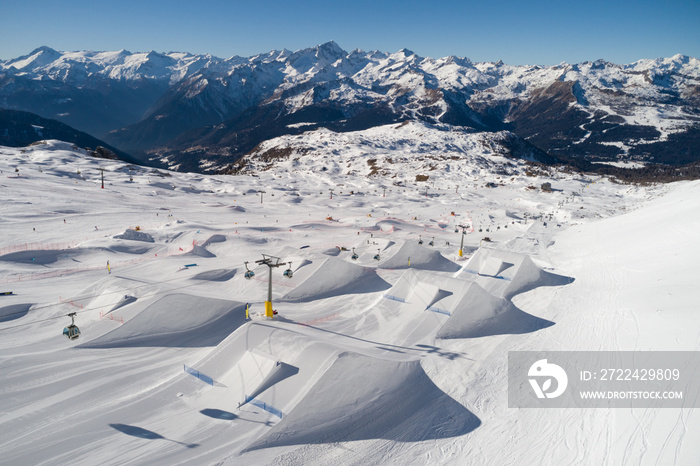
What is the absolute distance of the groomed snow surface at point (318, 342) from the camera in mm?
16078

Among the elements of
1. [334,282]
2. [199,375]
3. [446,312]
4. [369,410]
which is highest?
[334,282]

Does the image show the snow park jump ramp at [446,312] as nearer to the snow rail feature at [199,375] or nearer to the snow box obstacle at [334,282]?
the snow box obstacle at [334,282]

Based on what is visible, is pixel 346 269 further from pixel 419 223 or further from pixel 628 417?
pixel 419 223

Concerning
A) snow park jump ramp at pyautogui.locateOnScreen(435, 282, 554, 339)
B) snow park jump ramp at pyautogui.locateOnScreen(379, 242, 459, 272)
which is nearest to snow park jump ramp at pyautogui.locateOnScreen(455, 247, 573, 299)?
snow park jump ramp at pyautogui.locateOnScreen(379, 242, 459, 272)

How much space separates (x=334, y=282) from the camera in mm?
35250

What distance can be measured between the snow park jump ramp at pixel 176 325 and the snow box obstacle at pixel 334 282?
7352 millimetres

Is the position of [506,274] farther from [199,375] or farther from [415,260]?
[199,375]

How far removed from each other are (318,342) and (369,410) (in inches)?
177

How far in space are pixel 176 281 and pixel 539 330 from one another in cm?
3334

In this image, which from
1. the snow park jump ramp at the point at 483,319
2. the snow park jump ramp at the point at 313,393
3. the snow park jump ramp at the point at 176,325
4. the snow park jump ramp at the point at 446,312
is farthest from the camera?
the snow park jump ramp at the point at 446,312

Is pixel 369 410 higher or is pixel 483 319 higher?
pixel 483 319

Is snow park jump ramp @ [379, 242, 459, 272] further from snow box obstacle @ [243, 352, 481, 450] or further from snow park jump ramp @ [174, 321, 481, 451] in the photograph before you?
snow box obstacle @ [243, 352, 481, 450]

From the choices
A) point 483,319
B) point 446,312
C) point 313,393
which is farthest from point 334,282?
point 313,393

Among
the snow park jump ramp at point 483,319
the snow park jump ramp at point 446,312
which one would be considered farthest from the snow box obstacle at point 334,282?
the snow park jump ramp at point 483,319
